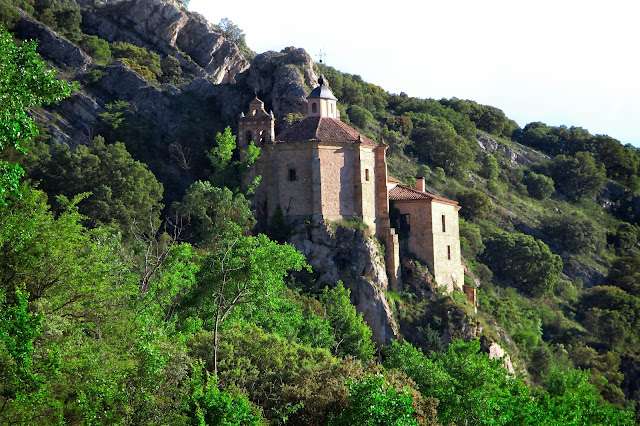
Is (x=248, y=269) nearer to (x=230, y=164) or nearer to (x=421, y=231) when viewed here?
(x=421, y=231)

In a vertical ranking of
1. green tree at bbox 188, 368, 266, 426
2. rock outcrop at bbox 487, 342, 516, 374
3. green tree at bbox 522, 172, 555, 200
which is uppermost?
green tree at bbox 522, 172, 555, 200

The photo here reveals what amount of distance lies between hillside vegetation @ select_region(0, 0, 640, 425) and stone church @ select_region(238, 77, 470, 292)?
212 centimetres

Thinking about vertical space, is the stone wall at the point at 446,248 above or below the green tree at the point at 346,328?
above

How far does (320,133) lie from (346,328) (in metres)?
14.8

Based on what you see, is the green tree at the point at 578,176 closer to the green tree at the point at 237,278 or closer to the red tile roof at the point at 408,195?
the red tile roof at the point at 408,195

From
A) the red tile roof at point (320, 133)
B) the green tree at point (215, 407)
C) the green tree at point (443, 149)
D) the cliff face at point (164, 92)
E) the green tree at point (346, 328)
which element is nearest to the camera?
the green tree at point (215, 407)

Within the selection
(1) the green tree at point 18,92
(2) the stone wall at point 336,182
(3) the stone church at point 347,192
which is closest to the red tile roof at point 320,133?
(3) the stone church at point 347,192

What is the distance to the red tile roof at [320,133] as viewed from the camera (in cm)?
6819

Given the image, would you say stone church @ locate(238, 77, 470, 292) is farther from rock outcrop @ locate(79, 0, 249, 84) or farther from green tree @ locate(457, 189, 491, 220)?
rock outcrop @ locate(79, 0, 249, 84)

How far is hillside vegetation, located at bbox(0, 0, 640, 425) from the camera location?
32.7 m

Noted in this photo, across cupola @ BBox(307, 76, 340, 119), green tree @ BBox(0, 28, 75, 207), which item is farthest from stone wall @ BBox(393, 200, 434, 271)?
green tree @ BBox(0, 28, 75, 207)

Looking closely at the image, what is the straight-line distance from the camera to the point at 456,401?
43156 millimetres

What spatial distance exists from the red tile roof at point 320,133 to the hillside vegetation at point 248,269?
2.64 metres

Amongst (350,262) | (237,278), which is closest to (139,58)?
(350,262)
